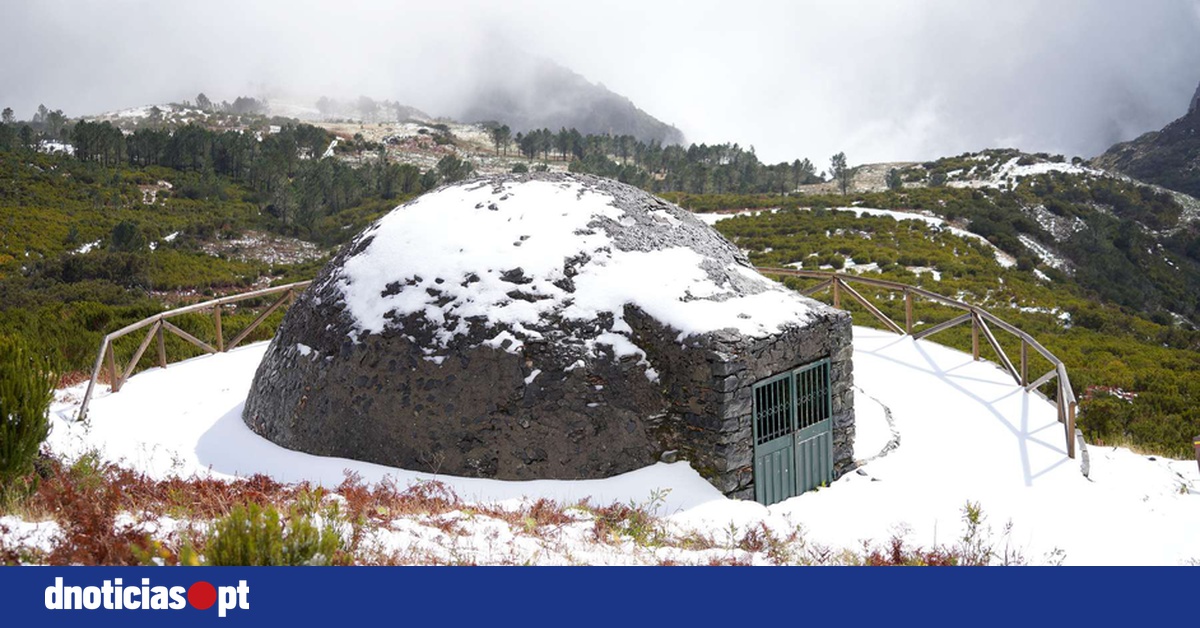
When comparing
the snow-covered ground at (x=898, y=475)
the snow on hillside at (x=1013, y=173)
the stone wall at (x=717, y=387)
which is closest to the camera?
the snow-covered ground at (x=898, y=475)

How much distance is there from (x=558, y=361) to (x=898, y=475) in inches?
185

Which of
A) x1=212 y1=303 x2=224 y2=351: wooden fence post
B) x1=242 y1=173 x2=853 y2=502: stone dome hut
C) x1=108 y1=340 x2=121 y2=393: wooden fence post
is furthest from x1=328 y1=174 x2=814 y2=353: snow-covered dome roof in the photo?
x1=212 y1=303 x2=224 y2=351: wooden fence post

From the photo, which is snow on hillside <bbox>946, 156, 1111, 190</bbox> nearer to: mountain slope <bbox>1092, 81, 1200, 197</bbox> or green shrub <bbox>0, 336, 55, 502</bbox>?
mountain slope <bbox>1092, 81, 1200, 197</bbox>

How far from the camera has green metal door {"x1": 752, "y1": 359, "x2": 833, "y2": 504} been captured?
9945mm

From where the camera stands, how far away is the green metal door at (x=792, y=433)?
995 centimetres

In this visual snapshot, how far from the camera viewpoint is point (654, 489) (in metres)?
9.48

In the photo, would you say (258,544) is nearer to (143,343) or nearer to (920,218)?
(143,343)
